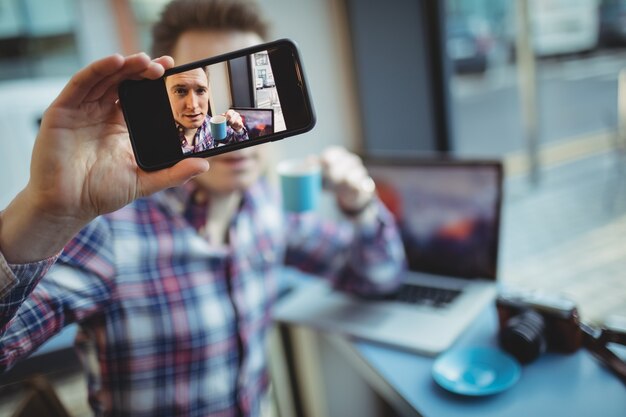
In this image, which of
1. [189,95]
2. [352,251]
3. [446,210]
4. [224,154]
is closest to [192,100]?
[189,95]

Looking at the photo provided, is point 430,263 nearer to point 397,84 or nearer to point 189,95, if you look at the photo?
point 397,84

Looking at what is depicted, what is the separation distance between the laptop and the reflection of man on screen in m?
0.65

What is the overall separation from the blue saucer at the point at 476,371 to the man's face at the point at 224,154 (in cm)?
53

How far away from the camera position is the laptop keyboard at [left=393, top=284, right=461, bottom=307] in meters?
1.17

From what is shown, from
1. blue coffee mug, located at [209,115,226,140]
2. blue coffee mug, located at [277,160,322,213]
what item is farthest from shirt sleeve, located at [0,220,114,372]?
blue coffee mug, located at [277,160,322,213]

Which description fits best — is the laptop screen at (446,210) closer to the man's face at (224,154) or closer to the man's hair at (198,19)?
the man's face at (224,154)

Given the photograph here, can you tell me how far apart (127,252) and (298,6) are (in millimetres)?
1177

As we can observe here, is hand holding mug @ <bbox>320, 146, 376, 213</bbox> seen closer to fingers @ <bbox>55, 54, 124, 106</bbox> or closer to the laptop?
the laptop

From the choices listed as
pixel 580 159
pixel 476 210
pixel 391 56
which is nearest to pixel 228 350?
pixel 476 210

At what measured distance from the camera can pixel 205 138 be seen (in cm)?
57

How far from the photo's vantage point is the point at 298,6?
5.45 ft

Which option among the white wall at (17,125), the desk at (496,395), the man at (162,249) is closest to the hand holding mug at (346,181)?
the man at (162,249)

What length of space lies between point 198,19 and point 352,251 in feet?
2.10

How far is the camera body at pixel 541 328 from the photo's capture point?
0.90 m
